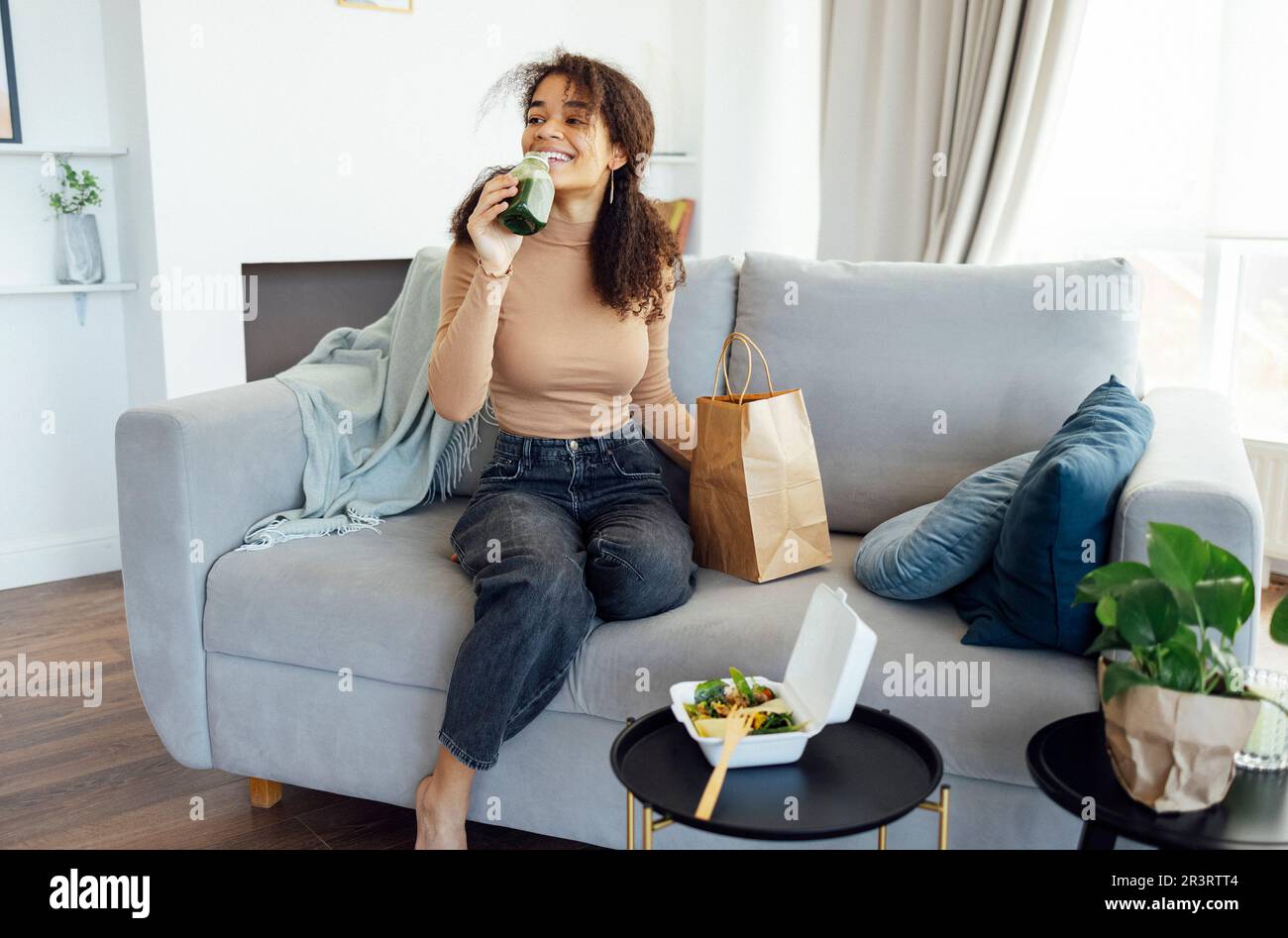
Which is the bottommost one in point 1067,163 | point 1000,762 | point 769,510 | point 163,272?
point 1000,762

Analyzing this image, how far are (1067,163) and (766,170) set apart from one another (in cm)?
106

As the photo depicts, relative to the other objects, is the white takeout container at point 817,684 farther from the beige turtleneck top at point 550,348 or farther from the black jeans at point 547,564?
the beige turtleneck top at point 550,348

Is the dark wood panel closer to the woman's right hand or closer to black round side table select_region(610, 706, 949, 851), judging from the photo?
the woman's right hand

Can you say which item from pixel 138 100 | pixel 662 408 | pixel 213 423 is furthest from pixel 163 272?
pixel 662 408

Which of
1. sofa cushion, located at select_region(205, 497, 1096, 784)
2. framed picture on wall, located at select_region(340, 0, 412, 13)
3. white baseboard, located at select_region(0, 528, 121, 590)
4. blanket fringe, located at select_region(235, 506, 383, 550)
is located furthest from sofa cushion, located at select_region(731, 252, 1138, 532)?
white baseboard, located at select_region(0, 528, 121, 590)

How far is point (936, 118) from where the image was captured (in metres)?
3.38

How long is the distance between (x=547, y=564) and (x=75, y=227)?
202 centimetres

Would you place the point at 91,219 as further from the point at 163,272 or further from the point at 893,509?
the point at 893,509

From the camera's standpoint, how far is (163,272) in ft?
9.76

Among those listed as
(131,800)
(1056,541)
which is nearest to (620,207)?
(1056,541)

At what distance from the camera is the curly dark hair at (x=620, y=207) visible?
189cm

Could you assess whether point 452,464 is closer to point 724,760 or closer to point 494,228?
point 494,228

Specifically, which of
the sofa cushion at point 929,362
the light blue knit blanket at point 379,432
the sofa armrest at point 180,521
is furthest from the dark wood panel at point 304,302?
the sofa cushion at point 929,362

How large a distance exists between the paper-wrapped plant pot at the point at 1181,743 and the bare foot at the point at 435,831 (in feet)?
2.86
